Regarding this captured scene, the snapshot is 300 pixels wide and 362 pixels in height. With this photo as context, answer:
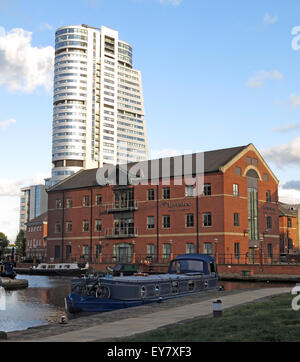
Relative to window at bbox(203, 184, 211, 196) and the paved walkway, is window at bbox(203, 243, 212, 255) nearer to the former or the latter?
window at bbox(203, 184, 211, 196)

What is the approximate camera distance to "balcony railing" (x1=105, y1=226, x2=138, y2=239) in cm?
6462

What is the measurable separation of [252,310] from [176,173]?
44.2 meters

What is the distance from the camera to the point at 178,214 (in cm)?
6038

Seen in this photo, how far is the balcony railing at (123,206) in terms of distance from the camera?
64.8 m

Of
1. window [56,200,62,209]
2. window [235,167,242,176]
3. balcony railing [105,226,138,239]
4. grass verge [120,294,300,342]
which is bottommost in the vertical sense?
grass verge [120,294,300,342]

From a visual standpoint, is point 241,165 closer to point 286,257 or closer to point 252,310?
point 286,257

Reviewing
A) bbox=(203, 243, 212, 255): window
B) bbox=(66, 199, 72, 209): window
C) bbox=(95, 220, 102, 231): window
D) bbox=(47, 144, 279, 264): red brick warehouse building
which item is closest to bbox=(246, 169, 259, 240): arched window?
bbox=(47, 144, 279, 264): red brick warehouse building

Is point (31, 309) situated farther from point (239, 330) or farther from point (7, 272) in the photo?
point (7, 272)

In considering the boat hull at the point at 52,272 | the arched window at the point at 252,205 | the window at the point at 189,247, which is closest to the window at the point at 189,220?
the window at the point at 189,247

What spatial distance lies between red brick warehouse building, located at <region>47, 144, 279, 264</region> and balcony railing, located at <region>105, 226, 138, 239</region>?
0.14 metres

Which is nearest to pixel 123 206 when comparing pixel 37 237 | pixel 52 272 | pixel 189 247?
pixel 189 247

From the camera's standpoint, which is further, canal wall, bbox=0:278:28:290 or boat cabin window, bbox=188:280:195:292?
canal wall, bbox=0:278:28:290

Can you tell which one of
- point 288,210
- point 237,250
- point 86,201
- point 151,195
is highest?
point 151,195

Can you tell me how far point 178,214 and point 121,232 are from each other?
10.2m
